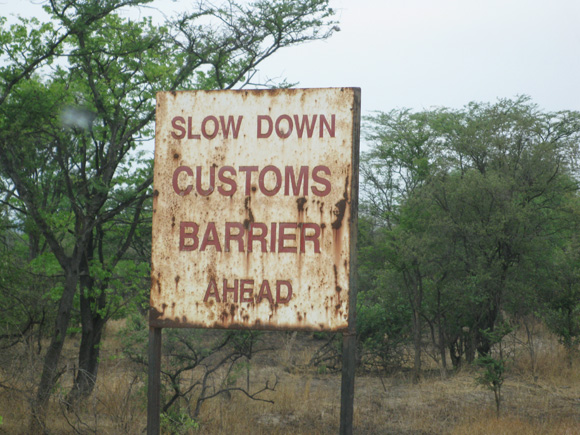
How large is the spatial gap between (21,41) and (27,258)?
10.3 metres

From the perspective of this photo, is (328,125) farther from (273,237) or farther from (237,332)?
(237,332)

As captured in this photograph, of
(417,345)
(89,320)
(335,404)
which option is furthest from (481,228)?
(89,320)

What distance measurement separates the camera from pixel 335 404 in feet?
45.0

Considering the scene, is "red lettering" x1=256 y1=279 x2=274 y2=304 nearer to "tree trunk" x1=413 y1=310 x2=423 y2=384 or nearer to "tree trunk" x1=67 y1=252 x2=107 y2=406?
"tree trunk" x1=67 y1=252 x2=107 y2=406

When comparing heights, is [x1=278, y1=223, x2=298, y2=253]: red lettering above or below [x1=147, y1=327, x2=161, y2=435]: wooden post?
above

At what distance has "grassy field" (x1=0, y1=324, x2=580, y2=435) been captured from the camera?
9602 millimetres

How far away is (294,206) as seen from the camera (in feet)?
13.0

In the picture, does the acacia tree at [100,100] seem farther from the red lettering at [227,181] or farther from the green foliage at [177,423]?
the red lettering at [227,181]

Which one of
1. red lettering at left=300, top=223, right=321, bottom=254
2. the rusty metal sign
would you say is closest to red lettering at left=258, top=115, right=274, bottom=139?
the rusty metal sign

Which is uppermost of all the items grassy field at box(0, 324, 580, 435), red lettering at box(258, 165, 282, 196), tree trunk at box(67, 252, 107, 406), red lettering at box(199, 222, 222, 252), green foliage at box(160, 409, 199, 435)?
red lettering at box(258, 165, 282, 196)

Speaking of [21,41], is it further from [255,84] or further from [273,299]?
[273,299]

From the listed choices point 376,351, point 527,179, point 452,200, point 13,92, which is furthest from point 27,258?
point 527,179

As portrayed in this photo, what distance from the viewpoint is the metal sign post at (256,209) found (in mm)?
3906

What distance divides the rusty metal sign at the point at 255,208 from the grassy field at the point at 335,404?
14.2 feet
